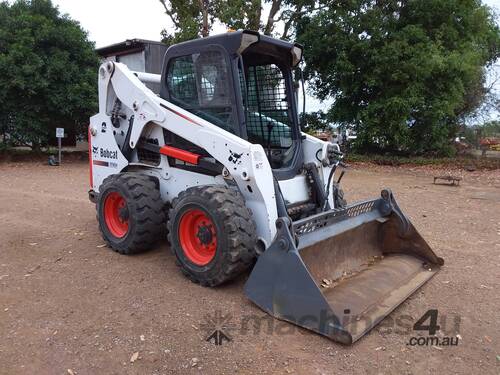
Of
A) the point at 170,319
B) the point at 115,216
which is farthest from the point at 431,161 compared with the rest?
the point at 170,319

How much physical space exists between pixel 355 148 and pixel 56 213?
11158 millimetres

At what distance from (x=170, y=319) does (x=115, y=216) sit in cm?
194

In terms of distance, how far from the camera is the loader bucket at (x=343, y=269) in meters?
3.13

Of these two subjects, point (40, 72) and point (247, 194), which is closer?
point (247, 194)

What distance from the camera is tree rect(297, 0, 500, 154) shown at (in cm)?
1350

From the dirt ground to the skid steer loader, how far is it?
6.4 inches

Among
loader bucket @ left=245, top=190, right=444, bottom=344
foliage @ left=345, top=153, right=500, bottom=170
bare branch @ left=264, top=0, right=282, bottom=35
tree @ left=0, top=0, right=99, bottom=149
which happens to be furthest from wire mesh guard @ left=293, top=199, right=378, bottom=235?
bare branch @ left=264, top=0, right=282, bottom=35

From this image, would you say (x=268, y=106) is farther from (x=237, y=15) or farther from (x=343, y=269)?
(x=237, y=15)

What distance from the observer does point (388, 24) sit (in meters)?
14.0

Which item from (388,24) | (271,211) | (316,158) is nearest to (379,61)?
(388,24)

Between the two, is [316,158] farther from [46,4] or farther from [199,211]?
[46,4]

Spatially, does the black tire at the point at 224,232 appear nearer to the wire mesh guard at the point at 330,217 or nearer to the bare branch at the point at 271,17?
the wire mesh guard at the point at 330,217

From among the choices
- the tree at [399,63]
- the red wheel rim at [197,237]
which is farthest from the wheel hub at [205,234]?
the tree at [399,63]

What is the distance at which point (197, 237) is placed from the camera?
398cm
